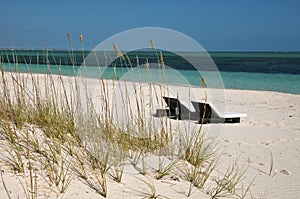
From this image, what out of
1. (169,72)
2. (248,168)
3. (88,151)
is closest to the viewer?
(88,151)

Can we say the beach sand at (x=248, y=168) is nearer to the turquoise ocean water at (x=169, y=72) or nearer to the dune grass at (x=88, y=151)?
the dune grass at (x=88, y=151)

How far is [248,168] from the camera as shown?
11.3 feet

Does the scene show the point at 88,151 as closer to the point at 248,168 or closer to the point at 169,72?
the point at 248,168

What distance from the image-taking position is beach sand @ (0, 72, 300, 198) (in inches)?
95.6

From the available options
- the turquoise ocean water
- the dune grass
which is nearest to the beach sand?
the dune grass

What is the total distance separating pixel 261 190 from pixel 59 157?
1867 millimetres

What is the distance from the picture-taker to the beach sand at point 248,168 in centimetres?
243

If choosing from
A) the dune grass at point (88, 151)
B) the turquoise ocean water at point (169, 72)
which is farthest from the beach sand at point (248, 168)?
the turquoise ocean water at point (169, 72)

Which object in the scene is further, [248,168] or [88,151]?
[248,168]

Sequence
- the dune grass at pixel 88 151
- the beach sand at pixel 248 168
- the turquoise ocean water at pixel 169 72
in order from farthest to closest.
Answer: the turquoise ocean water at pixel 169 72
the dune grass at pixel 88 151
the beach sand at pixel 248 168

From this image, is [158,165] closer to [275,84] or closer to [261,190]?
[261,190]

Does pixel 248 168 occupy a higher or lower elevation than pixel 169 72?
lower

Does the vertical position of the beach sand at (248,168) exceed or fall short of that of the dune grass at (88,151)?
it falls short

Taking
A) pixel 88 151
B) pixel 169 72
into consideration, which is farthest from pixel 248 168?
pixel 169 72
